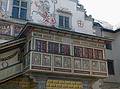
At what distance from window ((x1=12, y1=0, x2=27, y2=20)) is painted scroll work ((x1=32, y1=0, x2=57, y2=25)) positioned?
723mm

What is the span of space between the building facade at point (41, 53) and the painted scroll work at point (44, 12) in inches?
3.3

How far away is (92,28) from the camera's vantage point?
71.8 ft

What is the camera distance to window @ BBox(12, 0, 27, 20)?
1880 cm

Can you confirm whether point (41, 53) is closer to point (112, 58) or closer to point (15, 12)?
point (15, 12)

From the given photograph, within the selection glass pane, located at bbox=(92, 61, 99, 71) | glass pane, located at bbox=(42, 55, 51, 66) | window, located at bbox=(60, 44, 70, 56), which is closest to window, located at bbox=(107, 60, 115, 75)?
glass pane, located at bbox=(92, 61, 99, 71)

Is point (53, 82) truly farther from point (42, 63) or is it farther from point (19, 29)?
point (19, 29)

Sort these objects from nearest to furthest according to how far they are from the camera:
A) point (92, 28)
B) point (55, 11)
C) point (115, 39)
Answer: point (55, 11) < point (92, 28) < point (115, 39)

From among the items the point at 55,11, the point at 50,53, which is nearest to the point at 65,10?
the point at 55,11

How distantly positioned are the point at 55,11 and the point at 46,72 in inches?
267

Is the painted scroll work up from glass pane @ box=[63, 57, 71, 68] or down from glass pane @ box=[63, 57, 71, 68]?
up

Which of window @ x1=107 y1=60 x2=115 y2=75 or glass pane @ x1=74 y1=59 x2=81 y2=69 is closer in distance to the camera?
glass pane @ x1=74 y1=59 x2=81 y2=69

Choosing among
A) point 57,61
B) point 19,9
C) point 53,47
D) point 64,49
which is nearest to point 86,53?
point 64,49

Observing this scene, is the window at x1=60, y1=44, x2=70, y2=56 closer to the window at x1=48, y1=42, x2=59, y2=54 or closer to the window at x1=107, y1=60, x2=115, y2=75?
the window at x1=48, y1=42, x2=59, y2=54

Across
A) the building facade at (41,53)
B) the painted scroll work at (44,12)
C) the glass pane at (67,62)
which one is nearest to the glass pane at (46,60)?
the building facade at (41,53)
